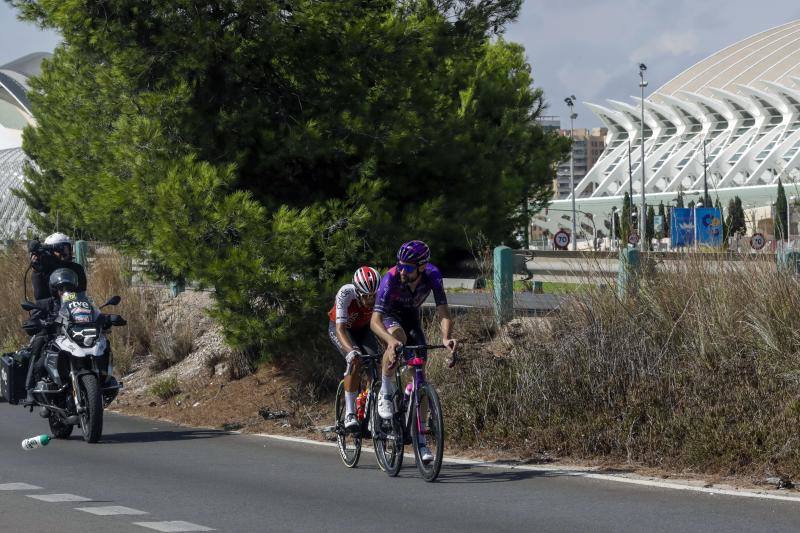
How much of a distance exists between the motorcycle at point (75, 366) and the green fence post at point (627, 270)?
4781 millimetres

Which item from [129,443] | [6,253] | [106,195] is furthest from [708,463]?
[6,253]

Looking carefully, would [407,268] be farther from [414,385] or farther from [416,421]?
[416,421]

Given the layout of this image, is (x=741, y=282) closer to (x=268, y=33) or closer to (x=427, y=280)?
(x=427, y=280)

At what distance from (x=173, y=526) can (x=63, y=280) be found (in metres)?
5.36

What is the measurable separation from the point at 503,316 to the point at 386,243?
7.03ft

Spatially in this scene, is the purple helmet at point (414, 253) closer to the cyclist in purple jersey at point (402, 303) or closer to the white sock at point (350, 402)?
the cyclist in purple jersey at point (402, 303)

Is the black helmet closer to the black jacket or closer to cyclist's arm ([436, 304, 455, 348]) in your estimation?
the black jacket

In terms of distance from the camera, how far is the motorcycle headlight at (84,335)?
12.0m

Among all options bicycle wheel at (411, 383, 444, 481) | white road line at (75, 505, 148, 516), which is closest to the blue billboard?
bicycle wheel at (411, 383, 444, 481)

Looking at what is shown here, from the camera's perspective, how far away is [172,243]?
13.6 meters

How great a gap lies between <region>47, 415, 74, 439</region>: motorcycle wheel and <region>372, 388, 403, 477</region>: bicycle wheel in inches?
160

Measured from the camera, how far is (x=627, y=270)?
1188 centimetres

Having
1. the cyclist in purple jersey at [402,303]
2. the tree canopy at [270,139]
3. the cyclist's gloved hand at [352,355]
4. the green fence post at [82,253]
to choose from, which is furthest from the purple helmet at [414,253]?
the green fence post at [82,253]

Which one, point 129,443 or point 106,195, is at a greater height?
point 106,195
